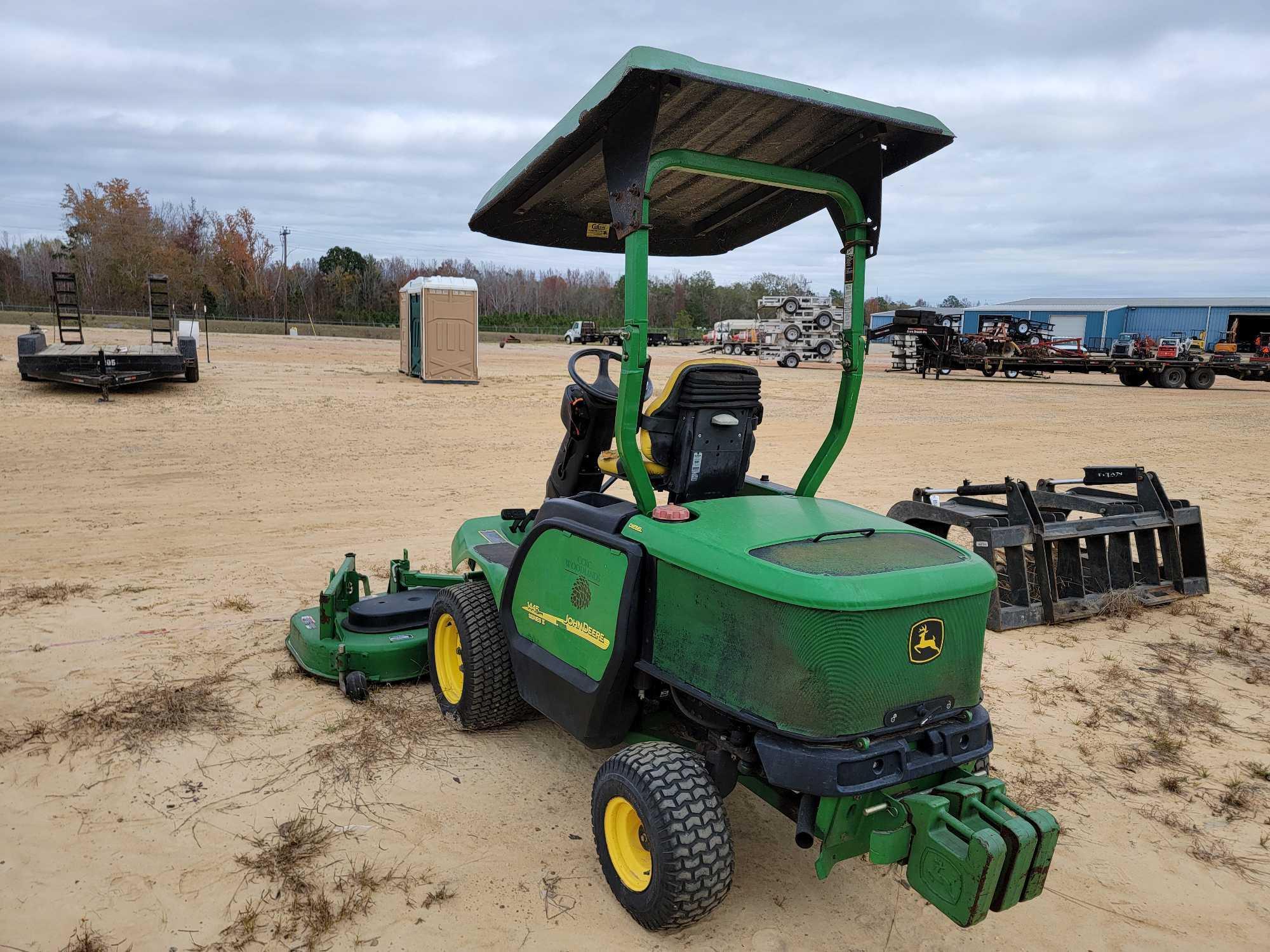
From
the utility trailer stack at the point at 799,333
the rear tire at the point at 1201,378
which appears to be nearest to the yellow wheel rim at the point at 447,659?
the utility trailer stack at the point at 799,333

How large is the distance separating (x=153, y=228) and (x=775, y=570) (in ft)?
209

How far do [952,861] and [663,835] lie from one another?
0.77 meters

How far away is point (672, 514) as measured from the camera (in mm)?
2871

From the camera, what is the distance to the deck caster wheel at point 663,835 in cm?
249

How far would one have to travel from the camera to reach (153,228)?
55688 millimetres

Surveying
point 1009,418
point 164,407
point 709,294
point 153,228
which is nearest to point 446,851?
point 164,407

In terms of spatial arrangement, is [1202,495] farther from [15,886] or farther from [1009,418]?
[15,886]

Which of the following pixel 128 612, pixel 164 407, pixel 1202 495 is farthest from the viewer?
pixel 164 407

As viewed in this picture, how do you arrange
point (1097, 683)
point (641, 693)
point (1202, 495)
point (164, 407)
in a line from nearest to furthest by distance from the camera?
point (641, 693), point (1097, 683), point (1202, 495), point (164, 407)

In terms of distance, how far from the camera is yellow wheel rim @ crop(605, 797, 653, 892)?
2736 mm

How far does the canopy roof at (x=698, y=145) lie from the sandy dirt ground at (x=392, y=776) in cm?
228

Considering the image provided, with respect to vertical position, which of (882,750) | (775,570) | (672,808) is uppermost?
(775,570)

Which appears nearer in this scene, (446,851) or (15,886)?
(15,886)

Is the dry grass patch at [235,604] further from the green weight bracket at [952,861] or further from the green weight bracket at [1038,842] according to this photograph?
the green weight bracket at [1038,842]
